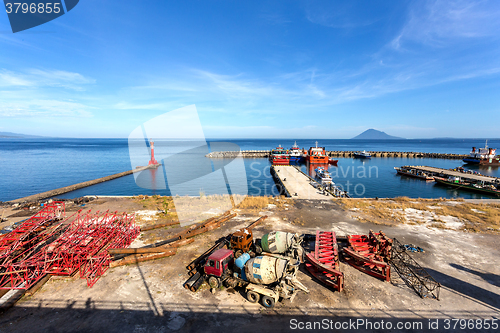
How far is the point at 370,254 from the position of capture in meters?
14.2

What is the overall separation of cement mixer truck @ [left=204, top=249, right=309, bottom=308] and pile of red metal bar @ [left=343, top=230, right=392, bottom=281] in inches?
183

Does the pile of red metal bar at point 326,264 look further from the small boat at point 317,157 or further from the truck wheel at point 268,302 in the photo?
the small boat at point 317,157

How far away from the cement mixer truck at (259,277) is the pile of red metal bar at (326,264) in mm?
1620

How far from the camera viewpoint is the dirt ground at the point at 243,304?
30.4 feet

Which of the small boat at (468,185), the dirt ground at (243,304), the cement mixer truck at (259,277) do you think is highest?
the cement mixer truck at (259,277)

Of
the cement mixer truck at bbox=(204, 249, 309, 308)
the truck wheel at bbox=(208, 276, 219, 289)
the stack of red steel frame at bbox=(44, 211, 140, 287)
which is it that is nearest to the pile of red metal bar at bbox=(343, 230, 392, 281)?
the cement mixer truck at bbox=(204, 249, 309, 308)

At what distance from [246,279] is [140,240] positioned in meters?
10.8

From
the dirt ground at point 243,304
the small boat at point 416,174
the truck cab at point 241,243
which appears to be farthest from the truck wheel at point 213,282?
the small boat at point 416,174

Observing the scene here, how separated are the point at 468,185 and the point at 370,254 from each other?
169 ft

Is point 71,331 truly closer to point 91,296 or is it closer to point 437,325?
point 91,296

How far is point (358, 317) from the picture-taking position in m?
9.73

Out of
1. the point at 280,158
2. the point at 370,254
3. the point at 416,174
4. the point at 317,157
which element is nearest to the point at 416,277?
the point at 370,254

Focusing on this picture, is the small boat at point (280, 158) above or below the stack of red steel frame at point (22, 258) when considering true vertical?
above

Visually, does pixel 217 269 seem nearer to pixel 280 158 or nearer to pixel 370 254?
pixel 370 254
